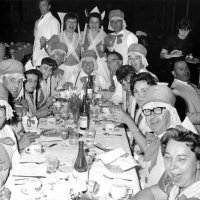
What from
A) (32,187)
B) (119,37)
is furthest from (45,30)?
(32,187)

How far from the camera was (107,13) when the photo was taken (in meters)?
8.69

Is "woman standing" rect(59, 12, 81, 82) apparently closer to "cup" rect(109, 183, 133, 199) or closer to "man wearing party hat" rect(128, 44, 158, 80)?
"man wearing party hat" rect(128, 44, 158, 80)

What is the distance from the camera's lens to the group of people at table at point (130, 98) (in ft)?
5.42

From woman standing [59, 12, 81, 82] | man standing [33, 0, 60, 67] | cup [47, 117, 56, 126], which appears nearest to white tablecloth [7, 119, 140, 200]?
cup [47, 117, 56, 126]

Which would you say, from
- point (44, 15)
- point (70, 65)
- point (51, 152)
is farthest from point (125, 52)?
point (51, 152)

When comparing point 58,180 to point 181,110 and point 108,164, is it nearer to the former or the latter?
point 108,164

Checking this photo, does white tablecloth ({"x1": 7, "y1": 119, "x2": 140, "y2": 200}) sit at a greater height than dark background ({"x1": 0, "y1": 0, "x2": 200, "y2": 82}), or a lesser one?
lesser

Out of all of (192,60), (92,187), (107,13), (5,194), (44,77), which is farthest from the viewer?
(107,13)

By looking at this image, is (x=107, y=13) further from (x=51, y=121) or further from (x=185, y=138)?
(x=185, y=138)

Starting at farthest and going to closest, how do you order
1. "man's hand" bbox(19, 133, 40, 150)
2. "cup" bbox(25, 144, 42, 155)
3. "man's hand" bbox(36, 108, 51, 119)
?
"man's hand" bbox(36, 108, 51, 119) < "man's hand" bbox(19, 133, 40, 150) < "cup" bbox(25, 144, 42, 155)

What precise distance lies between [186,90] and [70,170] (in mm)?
1917

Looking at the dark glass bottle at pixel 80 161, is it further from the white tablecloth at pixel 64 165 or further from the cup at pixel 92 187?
the cup at pixel 92 187

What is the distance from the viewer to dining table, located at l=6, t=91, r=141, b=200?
1.87m

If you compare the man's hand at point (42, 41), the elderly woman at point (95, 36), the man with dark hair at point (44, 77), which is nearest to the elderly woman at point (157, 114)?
the man with dark hair at point (44, 77)
